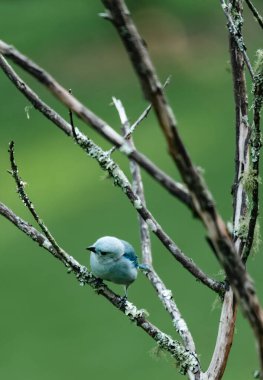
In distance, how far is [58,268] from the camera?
17.9 ft

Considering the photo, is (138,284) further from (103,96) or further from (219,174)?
(103,96)

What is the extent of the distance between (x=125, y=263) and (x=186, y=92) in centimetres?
625

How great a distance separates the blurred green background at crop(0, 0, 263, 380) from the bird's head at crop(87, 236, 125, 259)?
1.50ft

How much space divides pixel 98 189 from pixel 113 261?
4468mm

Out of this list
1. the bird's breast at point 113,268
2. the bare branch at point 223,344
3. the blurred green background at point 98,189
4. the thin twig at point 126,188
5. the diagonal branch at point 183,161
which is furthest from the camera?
the blurred green background at point 98,189

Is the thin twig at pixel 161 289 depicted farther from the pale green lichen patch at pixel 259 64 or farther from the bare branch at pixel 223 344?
the pale green lichen patch at pixel 259 64

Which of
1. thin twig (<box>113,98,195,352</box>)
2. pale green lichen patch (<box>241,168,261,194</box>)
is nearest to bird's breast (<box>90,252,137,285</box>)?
thin twig (<box>113,98,195,352</box>)

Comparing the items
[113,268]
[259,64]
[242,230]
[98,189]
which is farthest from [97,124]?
[98,189]

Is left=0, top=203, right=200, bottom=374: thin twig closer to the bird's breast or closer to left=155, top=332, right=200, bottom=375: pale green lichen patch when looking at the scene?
left=155, top=332, right=200, bottom=375: pale green lichen patch

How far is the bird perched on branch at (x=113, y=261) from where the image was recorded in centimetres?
186

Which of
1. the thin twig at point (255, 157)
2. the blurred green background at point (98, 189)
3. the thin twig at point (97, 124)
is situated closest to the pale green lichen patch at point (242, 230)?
the thin twig at point (255, 157)

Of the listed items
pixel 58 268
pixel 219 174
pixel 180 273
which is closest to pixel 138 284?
pixel 180 273

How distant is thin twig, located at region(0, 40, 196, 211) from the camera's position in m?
0.77

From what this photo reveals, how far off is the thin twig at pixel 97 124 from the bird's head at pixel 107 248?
43.5 inches
